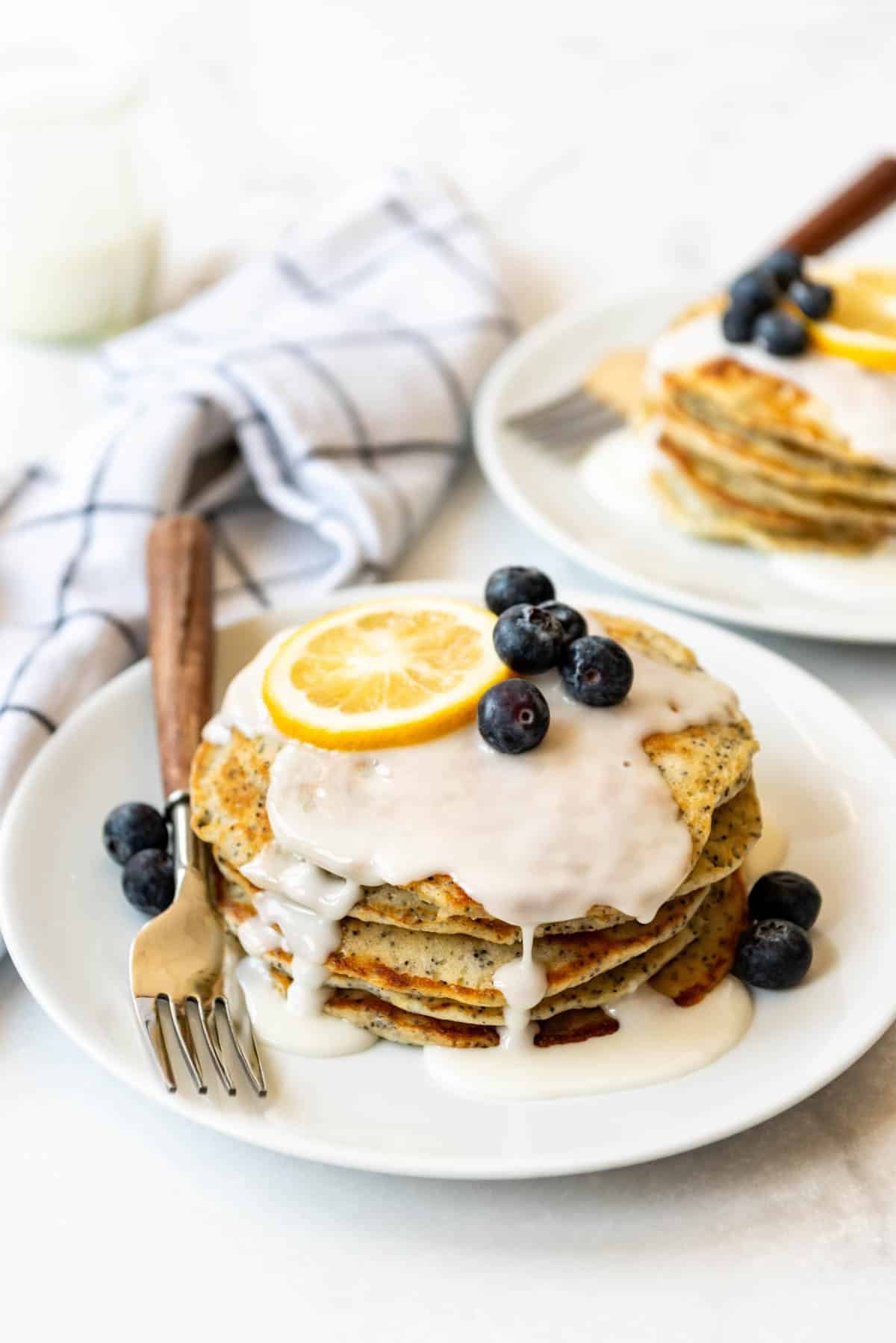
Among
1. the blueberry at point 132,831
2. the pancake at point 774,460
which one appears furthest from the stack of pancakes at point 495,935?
the pancake at point 774,460

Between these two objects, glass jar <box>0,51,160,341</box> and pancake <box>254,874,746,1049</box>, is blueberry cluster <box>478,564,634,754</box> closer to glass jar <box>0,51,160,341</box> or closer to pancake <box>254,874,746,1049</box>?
pancake <box>254,874,746,1049</box>

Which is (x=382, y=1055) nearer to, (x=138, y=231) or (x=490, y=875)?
(x=490, y=875)

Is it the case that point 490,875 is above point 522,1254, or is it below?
above

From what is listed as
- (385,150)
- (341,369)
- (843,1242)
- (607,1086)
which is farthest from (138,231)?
(843,1242)

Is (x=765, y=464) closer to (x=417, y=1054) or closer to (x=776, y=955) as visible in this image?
(x=776, y=955)

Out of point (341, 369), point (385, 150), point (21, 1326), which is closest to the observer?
point (21, 1326)

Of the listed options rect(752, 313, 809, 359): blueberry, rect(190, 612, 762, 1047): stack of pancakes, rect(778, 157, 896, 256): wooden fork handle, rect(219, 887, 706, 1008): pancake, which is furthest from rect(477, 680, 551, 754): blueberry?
rect(778, 157, 896, 256): wooden fork handle
